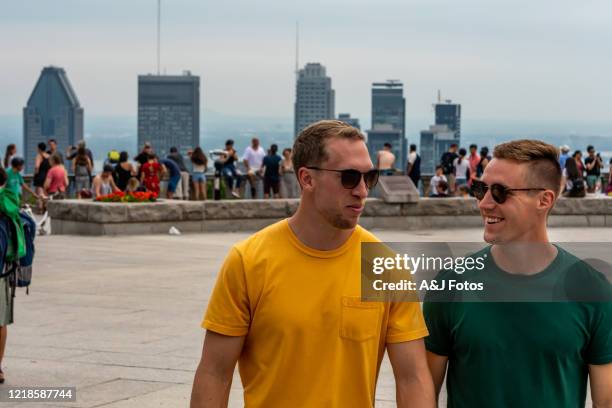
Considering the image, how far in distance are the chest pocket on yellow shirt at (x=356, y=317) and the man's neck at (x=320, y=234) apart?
0.17 metres

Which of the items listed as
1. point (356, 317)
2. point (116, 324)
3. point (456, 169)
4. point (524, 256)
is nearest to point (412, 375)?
point (356, 317)

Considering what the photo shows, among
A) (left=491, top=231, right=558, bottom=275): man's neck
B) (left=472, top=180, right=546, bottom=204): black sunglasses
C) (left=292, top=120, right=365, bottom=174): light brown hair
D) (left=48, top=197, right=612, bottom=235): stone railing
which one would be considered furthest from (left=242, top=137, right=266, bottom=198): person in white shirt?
(left=491, top=231, right=558, bottom=275): man's neck

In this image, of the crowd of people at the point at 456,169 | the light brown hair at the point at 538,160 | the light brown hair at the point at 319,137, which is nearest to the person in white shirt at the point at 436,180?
the crowd of people at the point at 456,169

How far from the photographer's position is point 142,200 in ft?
79.5

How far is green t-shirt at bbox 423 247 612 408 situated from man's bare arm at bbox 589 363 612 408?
0.8 inches

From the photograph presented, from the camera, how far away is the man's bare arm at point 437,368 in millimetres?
3680

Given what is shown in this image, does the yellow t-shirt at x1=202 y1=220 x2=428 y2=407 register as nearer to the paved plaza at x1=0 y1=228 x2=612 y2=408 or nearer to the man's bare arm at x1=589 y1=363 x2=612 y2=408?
the man's bare arm at x1=589 y1=363 x2=612 y2=408

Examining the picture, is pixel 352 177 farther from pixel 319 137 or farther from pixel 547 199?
pixel 547 199

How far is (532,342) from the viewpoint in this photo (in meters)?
3.48

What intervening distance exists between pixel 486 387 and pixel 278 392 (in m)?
0.61

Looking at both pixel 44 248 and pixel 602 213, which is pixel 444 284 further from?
pixel 602 213

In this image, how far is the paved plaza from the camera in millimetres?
9102

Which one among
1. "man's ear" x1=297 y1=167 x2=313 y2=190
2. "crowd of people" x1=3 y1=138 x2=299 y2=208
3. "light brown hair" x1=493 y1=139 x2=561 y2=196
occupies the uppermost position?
"light brown hair" x1=493 y1=139 x2=561 y2=196

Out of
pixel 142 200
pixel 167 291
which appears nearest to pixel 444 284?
pixel 167 291
